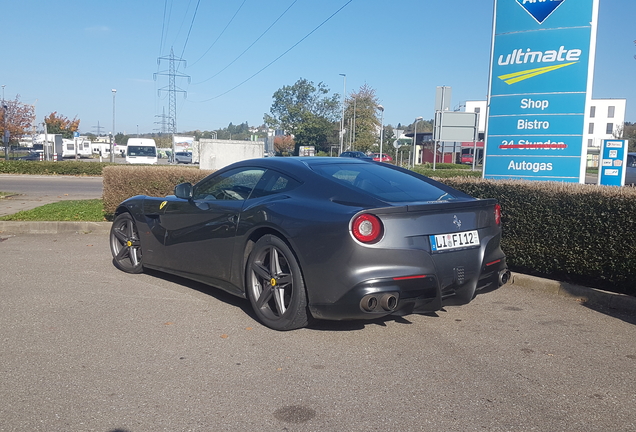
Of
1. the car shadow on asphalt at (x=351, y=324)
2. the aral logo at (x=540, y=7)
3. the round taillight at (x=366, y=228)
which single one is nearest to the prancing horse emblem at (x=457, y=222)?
the round taillight at (x=366, y=228)

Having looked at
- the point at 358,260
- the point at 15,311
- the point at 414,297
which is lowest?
the point at 15,311

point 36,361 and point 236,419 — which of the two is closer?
point 236,419

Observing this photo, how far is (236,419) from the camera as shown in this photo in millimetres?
3084

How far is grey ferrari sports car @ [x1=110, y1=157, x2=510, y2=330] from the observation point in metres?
4.05

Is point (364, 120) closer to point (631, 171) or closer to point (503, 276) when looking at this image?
point (631, 171)

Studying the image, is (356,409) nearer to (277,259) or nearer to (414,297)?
(414,297)

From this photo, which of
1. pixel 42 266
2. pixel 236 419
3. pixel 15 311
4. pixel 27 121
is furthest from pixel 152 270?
pixel 27 121

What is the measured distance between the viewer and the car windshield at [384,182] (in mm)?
4617

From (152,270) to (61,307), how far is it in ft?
5.47

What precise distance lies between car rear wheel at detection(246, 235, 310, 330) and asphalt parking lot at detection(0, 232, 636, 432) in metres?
0.14

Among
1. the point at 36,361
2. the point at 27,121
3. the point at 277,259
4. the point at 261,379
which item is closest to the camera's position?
the point at 261,379

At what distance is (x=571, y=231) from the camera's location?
591cm

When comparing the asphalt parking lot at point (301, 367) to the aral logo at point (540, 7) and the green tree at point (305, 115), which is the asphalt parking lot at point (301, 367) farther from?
the green tree at point (305, 115)

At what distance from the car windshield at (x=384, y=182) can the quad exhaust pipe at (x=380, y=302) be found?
78cm
